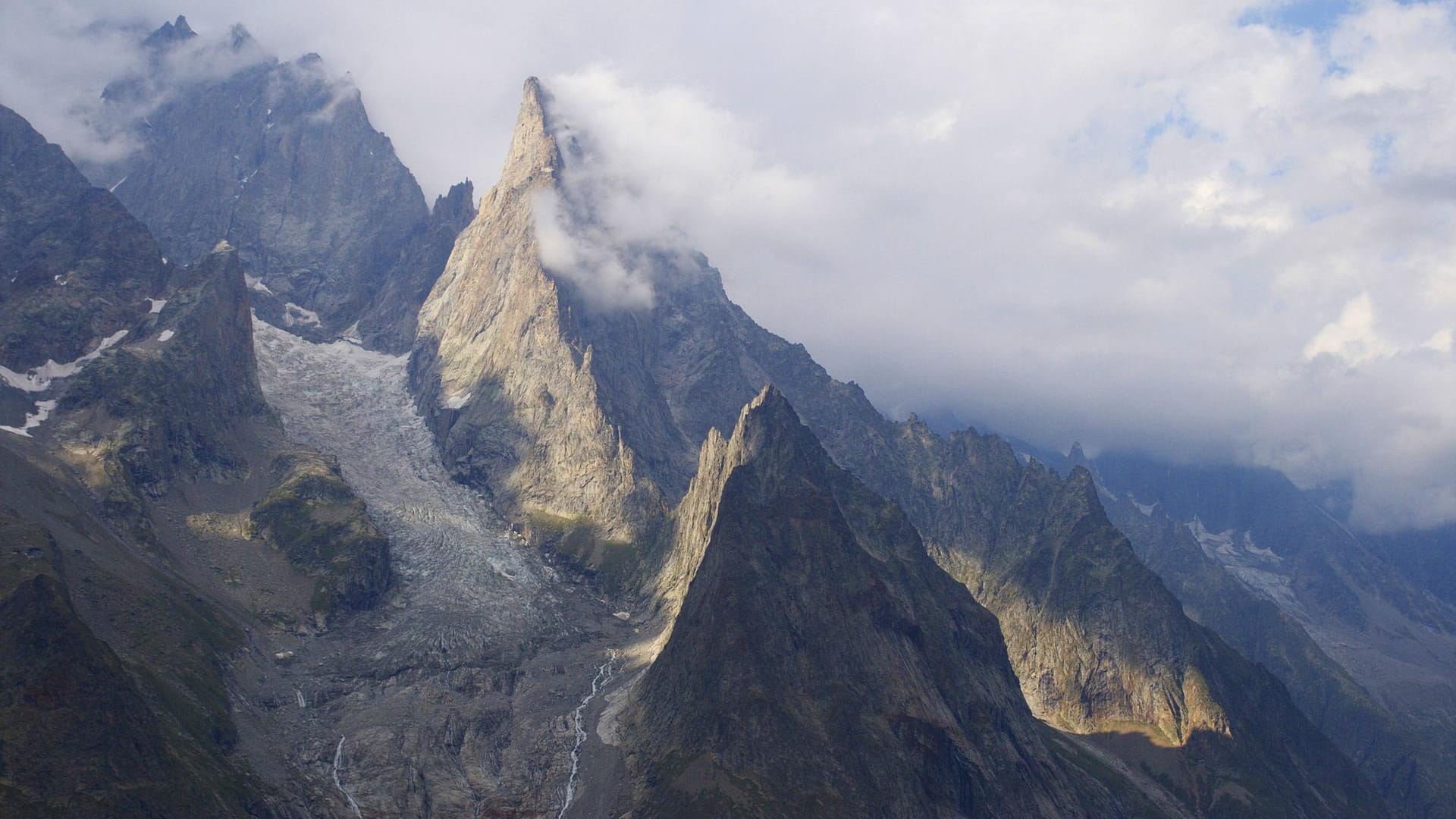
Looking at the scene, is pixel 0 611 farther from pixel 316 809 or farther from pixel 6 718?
pixel 316 809

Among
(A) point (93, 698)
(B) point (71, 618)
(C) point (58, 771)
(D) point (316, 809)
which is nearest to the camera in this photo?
(C) point (58, 771)

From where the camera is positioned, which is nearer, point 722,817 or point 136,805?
point 136,805

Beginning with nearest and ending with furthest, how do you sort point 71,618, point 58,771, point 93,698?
point 58,771 → point 93,698 → point 71,618

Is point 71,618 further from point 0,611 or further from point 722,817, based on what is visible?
point 722,817

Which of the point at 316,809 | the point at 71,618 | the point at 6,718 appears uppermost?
the point at 71,618

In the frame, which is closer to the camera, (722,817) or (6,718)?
(6,718)

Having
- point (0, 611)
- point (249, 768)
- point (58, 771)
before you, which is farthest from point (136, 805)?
point (0, 611)

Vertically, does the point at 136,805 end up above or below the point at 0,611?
below

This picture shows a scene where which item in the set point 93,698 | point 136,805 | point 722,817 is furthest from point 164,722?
point 722,817

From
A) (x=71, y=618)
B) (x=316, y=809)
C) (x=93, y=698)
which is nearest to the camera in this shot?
(x=93, y=698)
